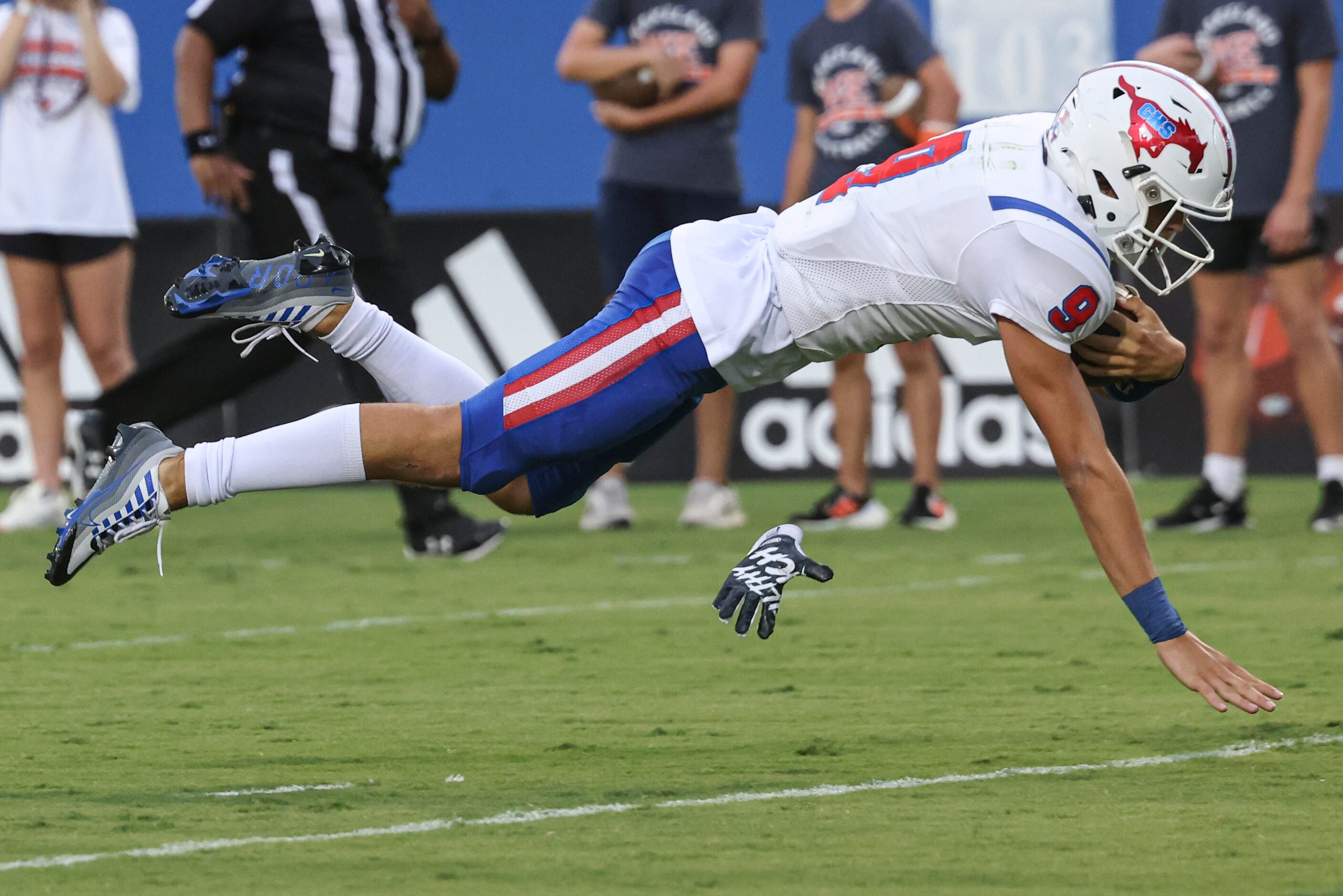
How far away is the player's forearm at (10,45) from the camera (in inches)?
314

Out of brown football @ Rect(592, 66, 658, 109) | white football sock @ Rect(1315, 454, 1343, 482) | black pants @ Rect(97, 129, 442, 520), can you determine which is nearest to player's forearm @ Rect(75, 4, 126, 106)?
black pants @ Rect(97, 129, 442, 520)

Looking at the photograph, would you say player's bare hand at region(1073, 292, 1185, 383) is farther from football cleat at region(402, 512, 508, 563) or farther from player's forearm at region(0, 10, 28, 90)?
player's forearm at region(0, 10, 28, 90)

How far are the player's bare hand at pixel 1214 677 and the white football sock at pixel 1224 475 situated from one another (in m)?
4.29

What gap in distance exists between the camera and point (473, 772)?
12.0 feet

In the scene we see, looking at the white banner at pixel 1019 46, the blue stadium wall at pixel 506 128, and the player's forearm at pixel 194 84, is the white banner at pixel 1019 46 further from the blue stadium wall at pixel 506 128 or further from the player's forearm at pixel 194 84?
the player's forearm at pixel 194 84

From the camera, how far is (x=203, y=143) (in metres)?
6.95

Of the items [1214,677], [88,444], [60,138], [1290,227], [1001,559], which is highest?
[60,138]

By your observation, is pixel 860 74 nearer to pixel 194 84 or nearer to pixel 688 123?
pixel 688 123

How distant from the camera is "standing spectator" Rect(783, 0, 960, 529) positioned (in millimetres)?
8023

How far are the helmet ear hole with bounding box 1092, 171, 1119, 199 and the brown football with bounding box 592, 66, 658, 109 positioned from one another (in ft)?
14.1

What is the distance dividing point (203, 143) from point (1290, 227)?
3.94 meters

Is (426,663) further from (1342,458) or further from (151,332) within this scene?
(151,332)

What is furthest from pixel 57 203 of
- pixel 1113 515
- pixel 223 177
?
pixel 1113 515

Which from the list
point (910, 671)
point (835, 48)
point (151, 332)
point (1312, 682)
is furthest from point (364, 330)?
point (151, 332)
